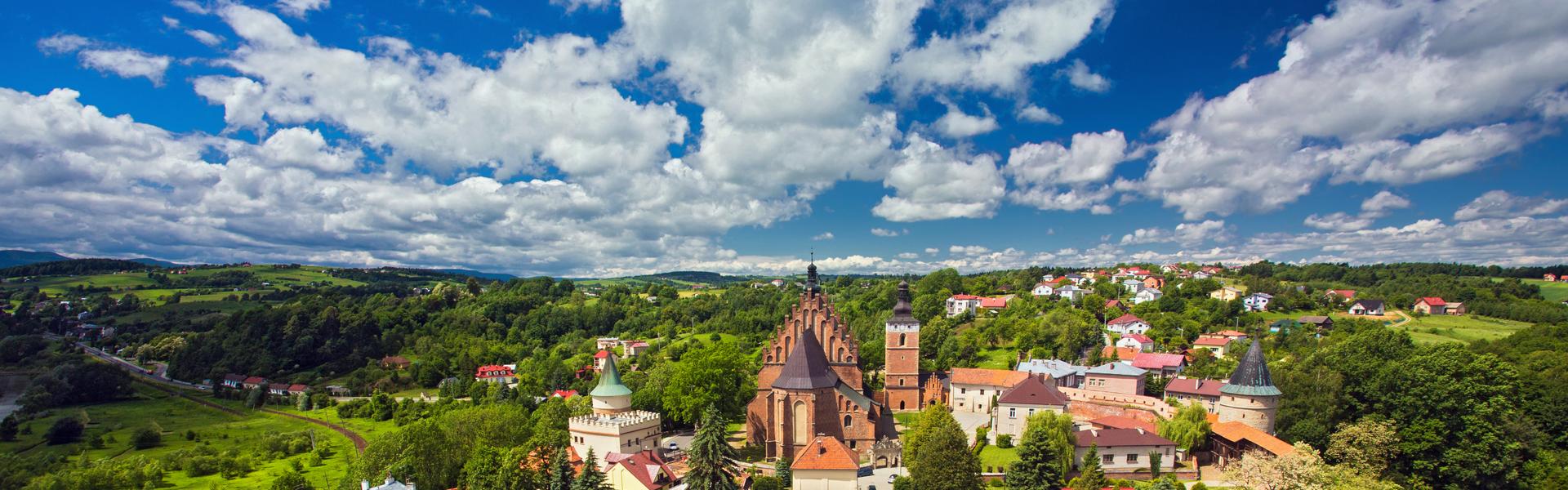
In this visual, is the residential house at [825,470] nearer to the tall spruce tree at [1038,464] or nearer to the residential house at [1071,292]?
the tall spruce tree at [1038,464]

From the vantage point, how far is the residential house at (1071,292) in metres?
100

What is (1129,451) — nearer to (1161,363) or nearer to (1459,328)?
(1161,363)

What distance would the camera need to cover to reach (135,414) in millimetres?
74250

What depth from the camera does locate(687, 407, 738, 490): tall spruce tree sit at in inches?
1268

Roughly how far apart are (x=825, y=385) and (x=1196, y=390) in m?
29.0

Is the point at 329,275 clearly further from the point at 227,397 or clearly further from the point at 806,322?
the point at 806,322

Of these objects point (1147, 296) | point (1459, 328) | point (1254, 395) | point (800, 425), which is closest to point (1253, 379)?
point (1254, 395)

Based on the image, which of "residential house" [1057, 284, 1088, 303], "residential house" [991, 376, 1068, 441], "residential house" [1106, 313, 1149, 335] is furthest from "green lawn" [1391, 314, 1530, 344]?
"residential house" [991, 376, 1068, 441]

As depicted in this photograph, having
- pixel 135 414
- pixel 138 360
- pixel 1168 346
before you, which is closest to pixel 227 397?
pixel 135 414

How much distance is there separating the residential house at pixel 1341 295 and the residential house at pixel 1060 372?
61.8 meters

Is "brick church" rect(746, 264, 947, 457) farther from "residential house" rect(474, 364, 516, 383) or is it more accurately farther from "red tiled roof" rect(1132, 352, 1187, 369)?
"residential house" rect(474, 364, 516, 383)

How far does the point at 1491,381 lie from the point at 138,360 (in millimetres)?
150221

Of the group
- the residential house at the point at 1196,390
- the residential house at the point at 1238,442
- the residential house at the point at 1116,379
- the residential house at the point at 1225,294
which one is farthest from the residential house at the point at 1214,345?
the residential house at the point at 1238,442

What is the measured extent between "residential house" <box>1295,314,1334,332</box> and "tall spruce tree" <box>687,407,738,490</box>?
73.7m
